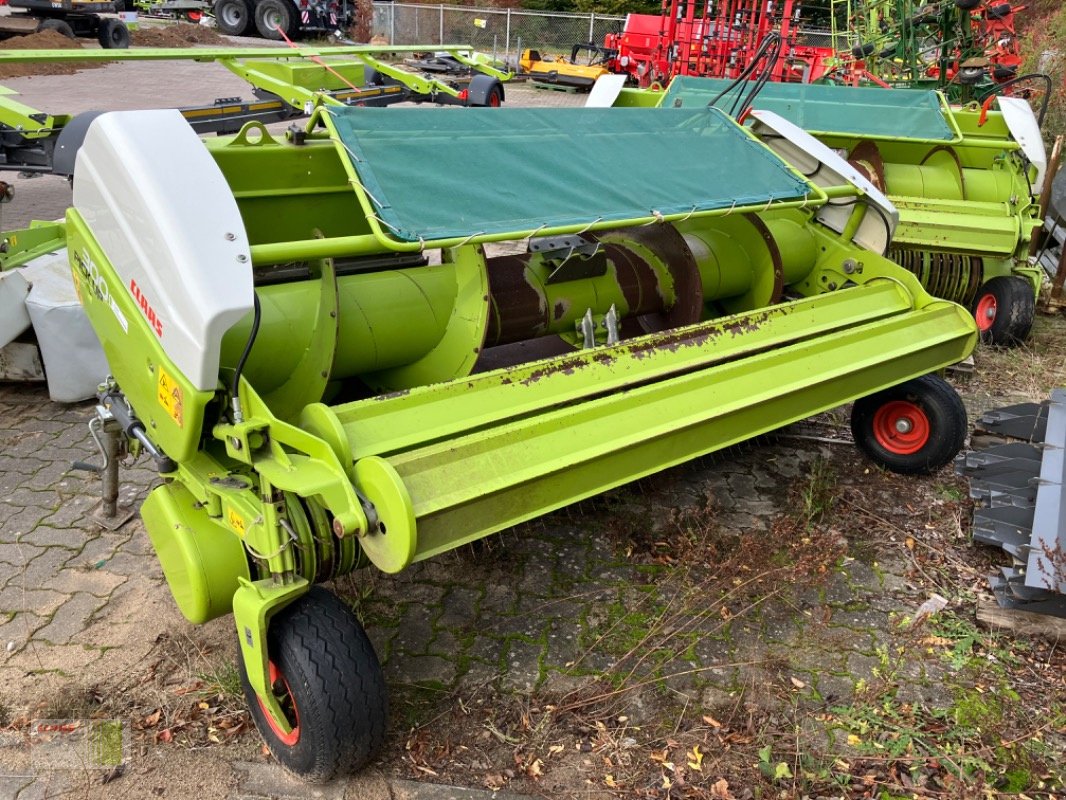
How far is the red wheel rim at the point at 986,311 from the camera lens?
18.4ft

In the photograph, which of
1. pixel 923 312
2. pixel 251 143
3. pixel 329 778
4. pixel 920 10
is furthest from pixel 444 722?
pixel 920 10

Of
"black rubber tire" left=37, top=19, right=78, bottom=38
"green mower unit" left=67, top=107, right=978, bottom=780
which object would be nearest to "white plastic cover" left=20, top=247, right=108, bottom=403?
"green mower unit" left=67, top=107, right=978, bottom=780

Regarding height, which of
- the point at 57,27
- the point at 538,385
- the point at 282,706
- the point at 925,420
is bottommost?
the point at 282,706

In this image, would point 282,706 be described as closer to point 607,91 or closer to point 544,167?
point 544,167

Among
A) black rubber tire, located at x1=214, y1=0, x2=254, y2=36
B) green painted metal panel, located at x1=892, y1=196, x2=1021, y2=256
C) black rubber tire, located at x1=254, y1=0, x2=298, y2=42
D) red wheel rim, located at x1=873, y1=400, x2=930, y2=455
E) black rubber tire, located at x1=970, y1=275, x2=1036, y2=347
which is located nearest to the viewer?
red wheel rim, located at x1=873, y1=400, x2=930, y2=455

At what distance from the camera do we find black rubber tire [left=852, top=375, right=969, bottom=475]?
3730mm

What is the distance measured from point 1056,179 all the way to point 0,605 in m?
7.09

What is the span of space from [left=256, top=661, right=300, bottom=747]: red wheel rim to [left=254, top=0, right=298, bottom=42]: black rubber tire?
1944 cm

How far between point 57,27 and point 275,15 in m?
4.99

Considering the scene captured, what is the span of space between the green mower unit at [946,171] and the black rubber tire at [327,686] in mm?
4371

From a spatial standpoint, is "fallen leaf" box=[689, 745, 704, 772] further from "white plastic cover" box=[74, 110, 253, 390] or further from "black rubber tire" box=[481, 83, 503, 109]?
"black rubber tire" box=[481, 83, 503, 109]

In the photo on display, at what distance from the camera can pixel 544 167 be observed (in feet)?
10.00

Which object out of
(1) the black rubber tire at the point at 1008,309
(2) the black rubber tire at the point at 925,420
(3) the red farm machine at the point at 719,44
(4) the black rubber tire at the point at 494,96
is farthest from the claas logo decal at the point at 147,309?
(3) the red farm machine at the point at 719,44

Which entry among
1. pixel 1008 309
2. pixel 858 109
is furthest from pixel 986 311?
pixel 858 109
